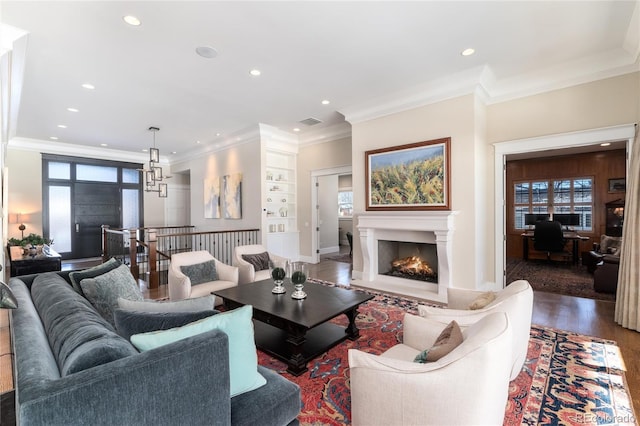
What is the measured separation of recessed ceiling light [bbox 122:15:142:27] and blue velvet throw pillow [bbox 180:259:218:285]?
2849 mm

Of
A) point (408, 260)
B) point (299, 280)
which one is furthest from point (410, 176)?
point (299, 280)

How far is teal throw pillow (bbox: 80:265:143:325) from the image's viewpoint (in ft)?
7.55

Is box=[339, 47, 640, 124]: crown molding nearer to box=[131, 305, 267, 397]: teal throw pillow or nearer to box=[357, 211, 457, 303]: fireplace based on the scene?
box=[357, 211, 457, 303]: fireplace

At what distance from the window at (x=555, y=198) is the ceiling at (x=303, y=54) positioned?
466cm

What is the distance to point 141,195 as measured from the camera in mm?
9430

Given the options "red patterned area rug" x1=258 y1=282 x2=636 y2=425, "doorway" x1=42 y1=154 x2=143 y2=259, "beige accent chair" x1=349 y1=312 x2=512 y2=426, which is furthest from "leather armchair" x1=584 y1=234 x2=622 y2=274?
"doorway" x1=42 y1=154 x2=143 y2=259

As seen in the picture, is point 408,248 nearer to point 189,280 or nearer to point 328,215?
point 189,280

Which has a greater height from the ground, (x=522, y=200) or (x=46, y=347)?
(x=522, y=200)

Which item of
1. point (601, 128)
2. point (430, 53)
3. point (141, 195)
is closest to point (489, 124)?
point (601, 128)

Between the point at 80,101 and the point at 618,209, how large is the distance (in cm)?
1131

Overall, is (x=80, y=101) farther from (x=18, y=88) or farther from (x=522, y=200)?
(x=522, y=200)

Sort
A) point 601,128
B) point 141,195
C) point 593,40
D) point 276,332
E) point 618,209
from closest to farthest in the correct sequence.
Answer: point 276,332 < point 593,40 < point 601,128 < point 618,209 < point 141,195

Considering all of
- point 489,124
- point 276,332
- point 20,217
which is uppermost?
point 489,124

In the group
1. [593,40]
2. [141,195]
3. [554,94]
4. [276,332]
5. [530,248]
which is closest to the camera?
[276,332]
